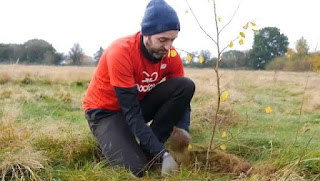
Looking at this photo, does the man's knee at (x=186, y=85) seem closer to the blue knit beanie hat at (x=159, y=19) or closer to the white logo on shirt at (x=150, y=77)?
the white logo on shirt at (x=150, y=77)

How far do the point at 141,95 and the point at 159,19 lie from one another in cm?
80

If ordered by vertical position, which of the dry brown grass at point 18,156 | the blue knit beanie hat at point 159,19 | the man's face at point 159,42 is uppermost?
the blue knit beanie hat at point 159,19

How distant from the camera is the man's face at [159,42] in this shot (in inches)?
107

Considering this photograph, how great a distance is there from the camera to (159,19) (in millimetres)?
2688

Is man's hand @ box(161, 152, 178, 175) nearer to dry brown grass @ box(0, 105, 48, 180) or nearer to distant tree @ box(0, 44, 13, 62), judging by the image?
dry brown grass @ box(0, 105, 48, 180)

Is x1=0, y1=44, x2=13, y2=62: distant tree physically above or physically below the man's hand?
above

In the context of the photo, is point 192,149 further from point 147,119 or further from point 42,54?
point 42,54

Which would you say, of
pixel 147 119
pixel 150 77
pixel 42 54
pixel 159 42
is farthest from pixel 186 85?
pixel 42 54

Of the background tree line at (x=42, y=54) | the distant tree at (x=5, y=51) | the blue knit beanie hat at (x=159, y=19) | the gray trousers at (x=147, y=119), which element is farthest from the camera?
the background tree line at (x=42, y=54)

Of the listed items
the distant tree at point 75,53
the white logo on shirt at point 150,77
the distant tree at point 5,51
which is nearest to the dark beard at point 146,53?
the white logo on shirt at point 150,77

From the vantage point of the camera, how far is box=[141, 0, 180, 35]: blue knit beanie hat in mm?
2689

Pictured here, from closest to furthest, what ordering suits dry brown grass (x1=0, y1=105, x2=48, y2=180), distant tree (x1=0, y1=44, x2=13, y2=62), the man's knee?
dry brown grass (x1=0, y1=105, x2=48, y2=180) < the man's knee < distant tree (x1=0, y1=44, x2=13, y2=62)

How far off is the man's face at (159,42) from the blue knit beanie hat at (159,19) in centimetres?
3

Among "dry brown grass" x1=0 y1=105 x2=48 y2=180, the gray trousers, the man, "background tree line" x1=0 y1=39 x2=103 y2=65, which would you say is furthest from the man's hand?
"background tree line" x1=0 y1=39 x2=103 y2=65
